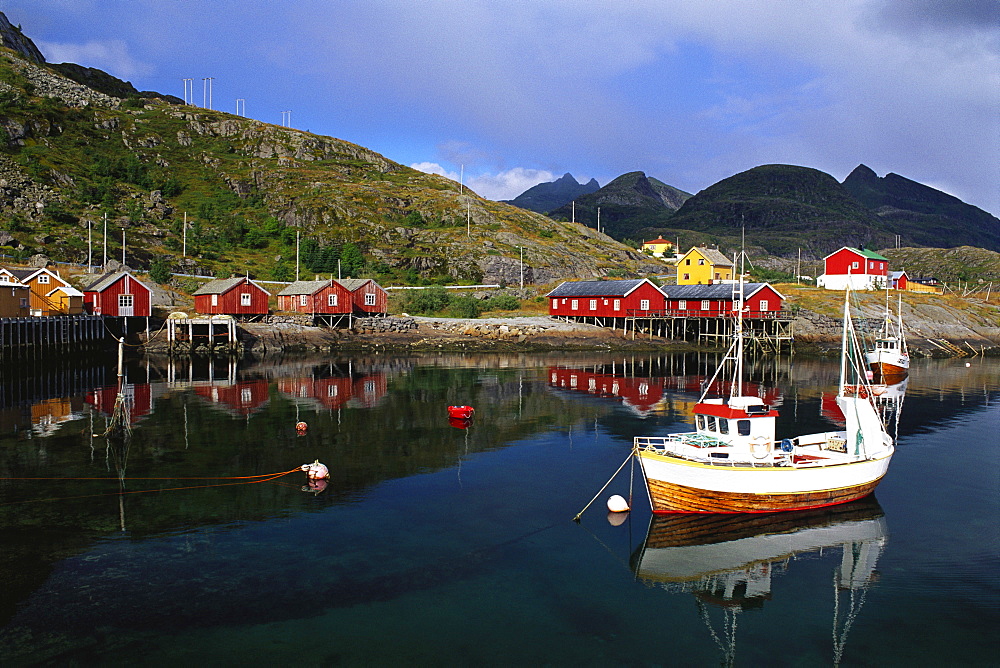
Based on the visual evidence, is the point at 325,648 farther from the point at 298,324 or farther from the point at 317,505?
the point at 298,324

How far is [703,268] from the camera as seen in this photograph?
112312mm

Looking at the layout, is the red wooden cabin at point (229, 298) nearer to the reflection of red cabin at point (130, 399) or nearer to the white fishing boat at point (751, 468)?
the reflection of red cabin at point (130, 399)

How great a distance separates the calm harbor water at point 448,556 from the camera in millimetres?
15562

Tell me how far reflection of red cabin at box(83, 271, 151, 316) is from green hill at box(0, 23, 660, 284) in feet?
99.5

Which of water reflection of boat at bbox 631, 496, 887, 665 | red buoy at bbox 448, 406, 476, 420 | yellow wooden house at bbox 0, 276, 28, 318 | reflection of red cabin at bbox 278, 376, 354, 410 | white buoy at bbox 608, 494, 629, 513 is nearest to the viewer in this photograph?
water reflection of boat at bbox 631, 496, 887, 665

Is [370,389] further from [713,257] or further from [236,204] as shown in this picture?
[236,204]

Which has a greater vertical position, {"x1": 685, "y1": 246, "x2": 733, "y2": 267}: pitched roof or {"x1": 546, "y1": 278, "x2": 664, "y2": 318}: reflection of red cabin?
{"x1": 685, "y1": 246, "x2": 733, "y2": 267}: pitched roof

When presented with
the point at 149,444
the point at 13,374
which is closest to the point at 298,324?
the point at 13,374

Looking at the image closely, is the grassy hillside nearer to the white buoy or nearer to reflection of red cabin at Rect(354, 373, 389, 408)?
reflection of red cabin at Rect(354, 373, 389, 408)

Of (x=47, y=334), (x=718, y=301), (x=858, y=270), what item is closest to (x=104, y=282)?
(x=47, y=334)

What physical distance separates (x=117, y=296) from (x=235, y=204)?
80248mm

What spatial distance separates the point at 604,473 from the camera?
28797 millimetres

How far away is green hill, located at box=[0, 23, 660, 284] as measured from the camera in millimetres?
118312

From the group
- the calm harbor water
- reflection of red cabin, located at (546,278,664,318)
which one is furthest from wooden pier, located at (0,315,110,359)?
reflection of red cabin, located at (546,278,664,318)
